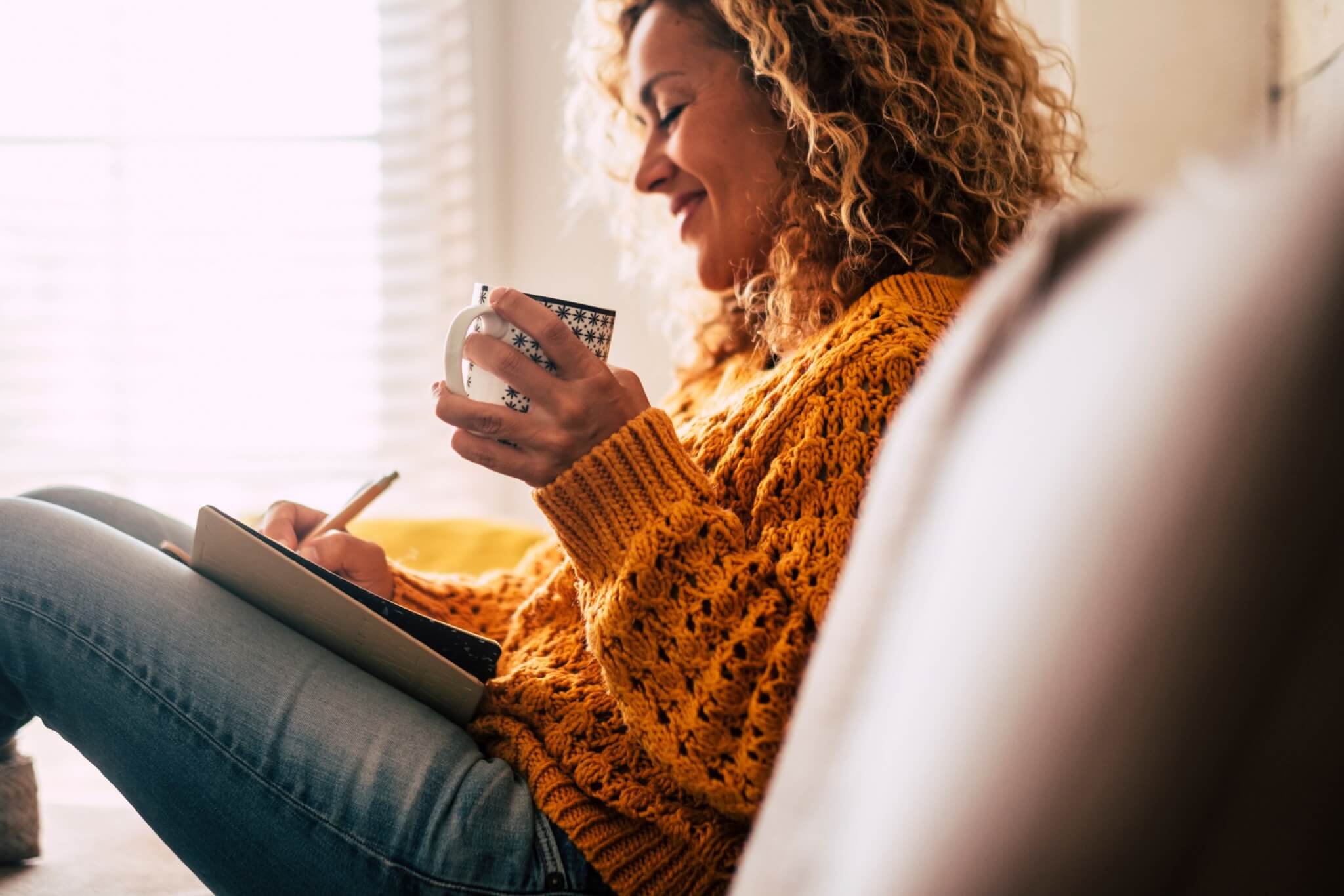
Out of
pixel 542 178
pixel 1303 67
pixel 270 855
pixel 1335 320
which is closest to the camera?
pixel 1335 320

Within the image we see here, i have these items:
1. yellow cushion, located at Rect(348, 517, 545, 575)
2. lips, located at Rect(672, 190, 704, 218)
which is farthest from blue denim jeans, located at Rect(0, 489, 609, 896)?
yellow cushion, located at Rect(348, 517, 545, 575)

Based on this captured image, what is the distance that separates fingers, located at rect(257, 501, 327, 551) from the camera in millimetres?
912

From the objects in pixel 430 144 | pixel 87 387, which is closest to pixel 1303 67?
pixel 430 144

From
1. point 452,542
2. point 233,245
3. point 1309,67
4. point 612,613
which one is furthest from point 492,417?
point 233,245

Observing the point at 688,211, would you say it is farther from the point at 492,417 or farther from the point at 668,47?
the point at 492,417

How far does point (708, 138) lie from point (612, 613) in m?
0.49

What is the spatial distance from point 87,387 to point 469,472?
0.82 m

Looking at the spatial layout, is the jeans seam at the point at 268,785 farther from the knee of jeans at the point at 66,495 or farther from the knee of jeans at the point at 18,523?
the knee of jeans at the point at 66,495

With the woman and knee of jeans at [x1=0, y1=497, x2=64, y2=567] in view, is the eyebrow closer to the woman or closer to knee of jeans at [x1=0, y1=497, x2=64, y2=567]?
the woman

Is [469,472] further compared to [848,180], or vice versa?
[469,472]

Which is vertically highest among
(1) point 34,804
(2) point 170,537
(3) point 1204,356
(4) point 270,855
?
(3) point 1204,356

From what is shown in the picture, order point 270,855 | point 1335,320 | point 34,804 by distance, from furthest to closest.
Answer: point 34,804
point 270,855
point 1335,320

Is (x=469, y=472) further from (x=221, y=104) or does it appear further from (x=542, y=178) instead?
(x=221, y=104)

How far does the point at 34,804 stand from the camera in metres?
0.94
